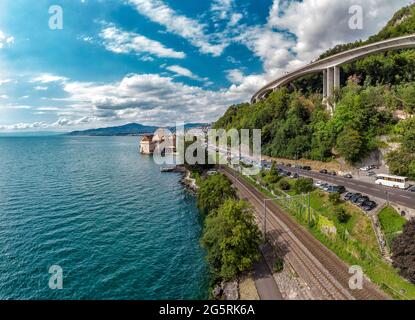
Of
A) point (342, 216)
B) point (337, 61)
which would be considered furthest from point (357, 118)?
point (342, 216)

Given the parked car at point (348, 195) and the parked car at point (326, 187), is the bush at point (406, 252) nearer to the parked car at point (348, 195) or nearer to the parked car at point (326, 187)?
the parked car at point (348, 195)

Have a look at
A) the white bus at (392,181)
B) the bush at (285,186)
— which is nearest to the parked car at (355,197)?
the white bus at (392,181)

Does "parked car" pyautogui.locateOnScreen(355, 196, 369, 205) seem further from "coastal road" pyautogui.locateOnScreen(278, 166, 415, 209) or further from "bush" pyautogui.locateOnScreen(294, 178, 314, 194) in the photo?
"bush" pyautogui.locateOnScreen(294, 178, 314, 194)

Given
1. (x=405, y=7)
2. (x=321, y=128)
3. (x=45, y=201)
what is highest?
(x=405, y=7)
